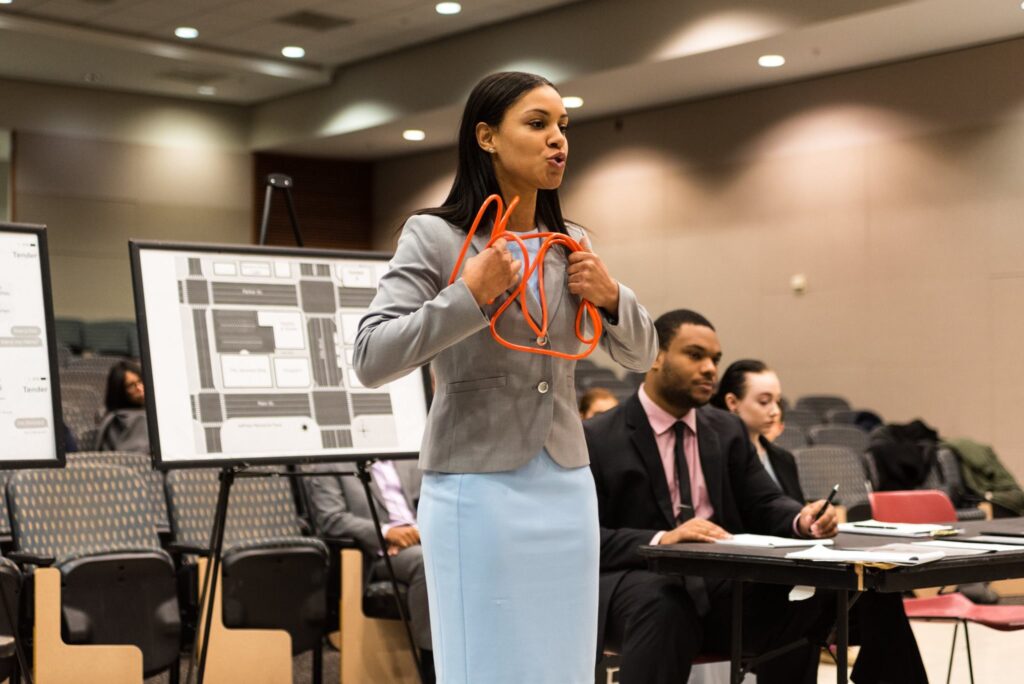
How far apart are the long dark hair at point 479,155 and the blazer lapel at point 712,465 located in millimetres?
1762

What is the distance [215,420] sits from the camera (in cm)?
320

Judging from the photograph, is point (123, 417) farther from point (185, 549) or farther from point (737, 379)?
point (737, 379)

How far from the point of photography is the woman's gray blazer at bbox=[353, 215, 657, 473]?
164 cm

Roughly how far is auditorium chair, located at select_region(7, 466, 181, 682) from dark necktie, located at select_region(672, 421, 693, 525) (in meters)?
1.59

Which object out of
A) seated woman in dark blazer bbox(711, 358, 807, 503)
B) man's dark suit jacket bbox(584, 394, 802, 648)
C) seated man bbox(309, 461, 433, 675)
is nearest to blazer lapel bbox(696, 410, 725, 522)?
man's dark suit jacket bbox(584, 394, 802, 648)

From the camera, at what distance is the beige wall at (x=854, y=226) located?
9.93 metres

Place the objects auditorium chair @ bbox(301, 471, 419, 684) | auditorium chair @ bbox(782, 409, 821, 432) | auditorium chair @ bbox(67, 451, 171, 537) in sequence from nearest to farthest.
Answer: auditorium chair @ bbox(301, 471, 419, 684)
auditorium chair @ bbox(67, 451, 171, 537)
auditorium chair @ bbox(782, 409, 821, 432)

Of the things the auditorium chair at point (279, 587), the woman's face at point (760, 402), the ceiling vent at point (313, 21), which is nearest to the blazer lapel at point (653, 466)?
the woman's face at point (760, 402)

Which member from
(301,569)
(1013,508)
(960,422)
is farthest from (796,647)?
(960,422)

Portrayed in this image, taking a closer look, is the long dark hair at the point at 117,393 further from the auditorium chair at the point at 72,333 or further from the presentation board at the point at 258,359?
the auditorium chair at the point at 72,333

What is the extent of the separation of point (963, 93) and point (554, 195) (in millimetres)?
9177

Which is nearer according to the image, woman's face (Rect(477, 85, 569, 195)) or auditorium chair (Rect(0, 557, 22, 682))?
woman's face (Rect(477, 85, 569, 195))

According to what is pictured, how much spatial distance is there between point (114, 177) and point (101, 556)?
447 inches

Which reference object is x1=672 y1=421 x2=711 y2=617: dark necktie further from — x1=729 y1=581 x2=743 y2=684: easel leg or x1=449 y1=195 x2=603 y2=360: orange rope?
x1=449 y1=195 x2=603 y2=360: orange rope
